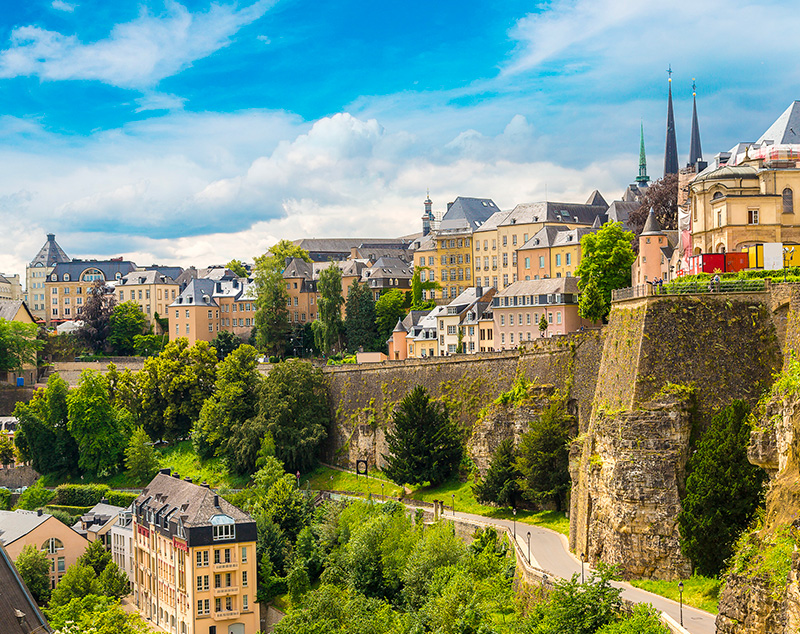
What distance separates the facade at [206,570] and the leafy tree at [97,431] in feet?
75.9

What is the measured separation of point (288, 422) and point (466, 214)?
3085 centimetres

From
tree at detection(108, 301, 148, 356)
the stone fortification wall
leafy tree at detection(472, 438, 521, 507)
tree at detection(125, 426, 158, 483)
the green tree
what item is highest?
the green tree

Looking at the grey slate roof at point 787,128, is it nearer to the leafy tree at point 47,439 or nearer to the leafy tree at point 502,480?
the leafy tree at point 502,480

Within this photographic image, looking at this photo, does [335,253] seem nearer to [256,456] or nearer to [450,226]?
[450,226]

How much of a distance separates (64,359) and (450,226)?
40628 mm

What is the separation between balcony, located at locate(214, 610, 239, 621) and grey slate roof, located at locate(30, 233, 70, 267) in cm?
9429

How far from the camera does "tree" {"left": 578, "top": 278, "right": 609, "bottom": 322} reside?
191 ft

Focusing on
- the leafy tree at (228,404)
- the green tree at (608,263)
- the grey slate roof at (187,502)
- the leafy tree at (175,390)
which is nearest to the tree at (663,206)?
the green tree at (608,263)

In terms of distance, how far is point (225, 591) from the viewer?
5256 centimetres

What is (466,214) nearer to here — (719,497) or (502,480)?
(502,480)

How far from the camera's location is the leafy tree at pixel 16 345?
94625mm

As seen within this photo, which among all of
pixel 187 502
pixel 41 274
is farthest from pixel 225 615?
pixel 41 274

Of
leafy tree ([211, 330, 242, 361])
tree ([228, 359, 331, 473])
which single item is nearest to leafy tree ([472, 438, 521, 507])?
tree ([228, 359, 331, 473])

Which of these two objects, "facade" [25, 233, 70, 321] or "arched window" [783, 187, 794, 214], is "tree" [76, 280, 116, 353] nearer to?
"facade" [25, 233, 70, 321]
